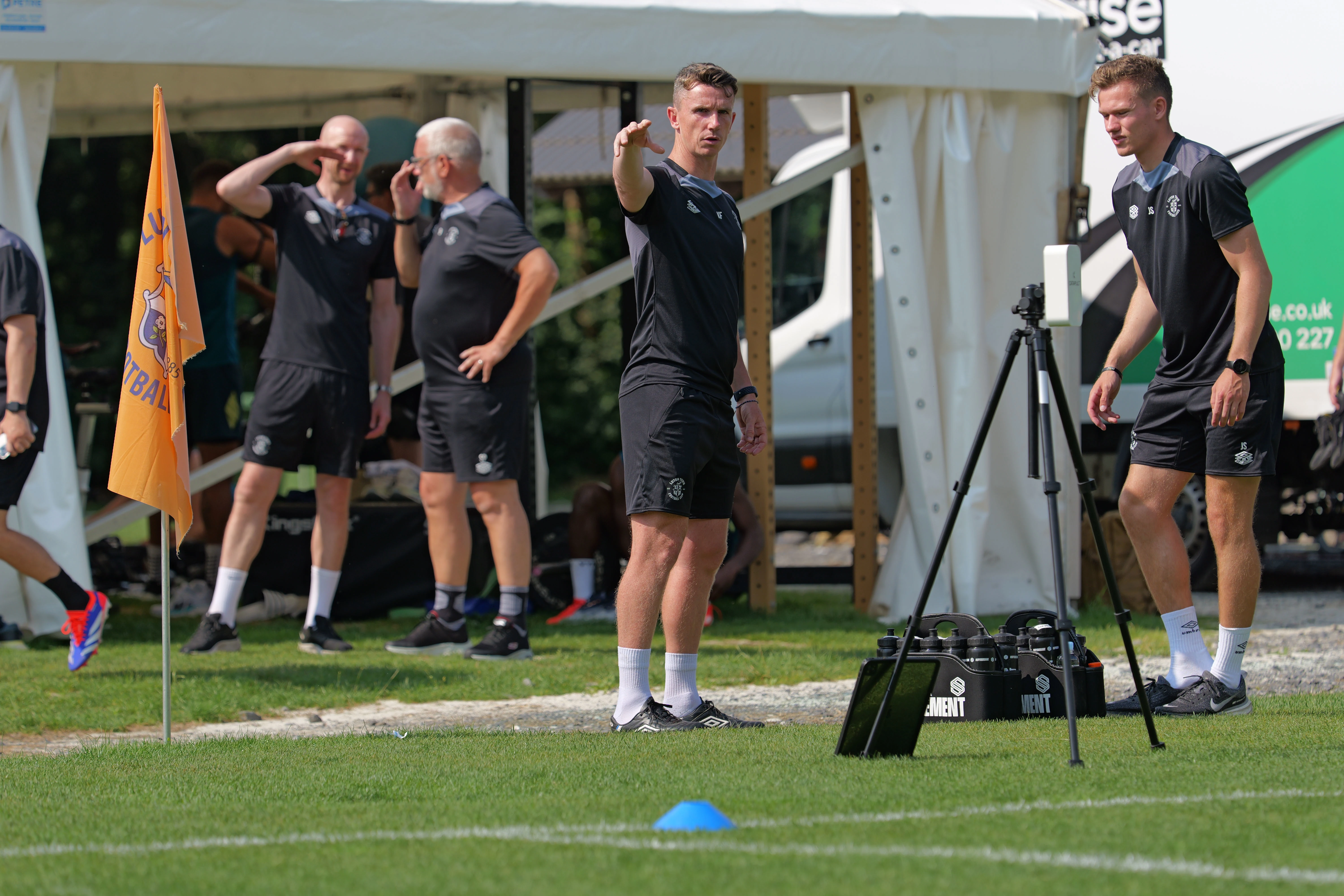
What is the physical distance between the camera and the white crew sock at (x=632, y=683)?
4.71m

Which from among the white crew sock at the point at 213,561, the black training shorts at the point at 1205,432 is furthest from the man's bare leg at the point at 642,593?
the white crew sock at the point at 213,561

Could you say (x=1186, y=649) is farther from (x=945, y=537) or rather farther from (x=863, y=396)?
(x=863, y=396)

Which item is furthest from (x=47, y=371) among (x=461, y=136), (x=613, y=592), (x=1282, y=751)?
(x=1282, y=751)

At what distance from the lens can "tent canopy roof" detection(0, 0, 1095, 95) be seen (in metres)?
7.03

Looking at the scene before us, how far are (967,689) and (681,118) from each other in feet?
6.51

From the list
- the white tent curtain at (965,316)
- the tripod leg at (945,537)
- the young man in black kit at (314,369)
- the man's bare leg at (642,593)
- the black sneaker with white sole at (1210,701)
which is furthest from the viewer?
the white tent curtain at (965,316)

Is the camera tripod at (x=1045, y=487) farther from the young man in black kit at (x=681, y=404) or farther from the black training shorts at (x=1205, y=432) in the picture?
the black training shorts at (x=1205, y=432)

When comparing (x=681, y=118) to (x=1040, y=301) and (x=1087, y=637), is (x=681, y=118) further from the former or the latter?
(x=1087, y=637)

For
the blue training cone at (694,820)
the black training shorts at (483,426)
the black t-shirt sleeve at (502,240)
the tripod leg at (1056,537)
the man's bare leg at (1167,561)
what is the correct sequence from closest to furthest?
the blue training cone at (694,820) < the tripod leg at (1056,537) < the man's bare leg at (1167,561) < the black training shorts at (483,426) < the black t-shirt sleeve at (502,240)

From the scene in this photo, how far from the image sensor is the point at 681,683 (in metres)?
4.80

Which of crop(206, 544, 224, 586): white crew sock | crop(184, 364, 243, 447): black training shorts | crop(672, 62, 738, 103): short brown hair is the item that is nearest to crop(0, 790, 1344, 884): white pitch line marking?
crop(672, 62, 738, 103): short brown hair

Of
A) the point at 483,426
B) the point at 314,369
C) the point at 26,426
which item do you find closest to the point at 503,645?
the point at 483,426

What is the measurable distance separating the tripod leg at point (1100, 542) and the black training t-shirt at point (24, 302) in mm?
4113

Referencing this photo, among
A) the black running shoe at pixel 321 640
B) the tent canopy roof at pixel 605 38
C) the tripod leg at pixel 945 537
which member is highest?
the tent canopy roof at pixel 605 38
